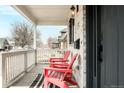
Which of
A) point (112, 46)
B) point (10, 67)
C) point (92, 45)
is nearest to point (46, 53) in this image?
point (10, 67)

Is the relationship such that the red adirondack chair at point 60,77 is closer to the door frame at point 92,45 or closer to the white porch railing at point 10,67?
the door frame at point 92,45

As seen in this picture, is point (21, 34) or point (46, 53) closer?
point (46, 53)

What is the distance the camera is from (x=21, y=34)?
14438 mm

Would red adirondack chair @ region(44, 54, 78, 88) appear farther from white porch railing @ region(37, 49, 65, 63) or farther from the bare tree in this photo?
the bare tree

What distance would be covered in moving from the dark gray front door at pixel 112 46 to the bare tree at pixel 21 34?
11424 millimetres

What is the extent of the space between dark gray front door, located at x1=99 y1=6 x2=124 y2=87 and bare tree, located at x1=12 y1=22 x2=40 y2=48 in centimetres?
1142

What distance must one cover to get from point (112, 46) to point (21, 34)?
12.3 metres

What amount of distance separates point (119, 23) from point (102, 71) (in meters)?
1.14

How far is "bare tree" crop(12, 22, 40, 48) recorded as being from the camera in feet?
46.9

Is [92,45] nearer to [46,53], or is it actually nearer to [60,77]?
[60,77]

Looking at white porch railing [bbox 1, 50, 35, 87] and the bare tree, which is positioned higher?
the bare tree

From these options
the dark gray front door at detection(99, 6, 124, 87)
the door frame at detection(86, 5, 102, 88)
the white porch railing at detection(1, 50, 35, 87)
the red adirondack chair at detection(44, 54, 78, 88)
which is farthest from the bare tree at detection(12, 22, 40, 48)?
the dark gray front door at detection(99, 6, 124, 87)

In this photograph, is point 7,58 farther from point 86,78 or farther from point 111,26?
point 111,26

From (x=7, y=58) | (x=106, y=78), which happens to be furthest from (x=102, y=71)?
(x=7, y=58)
